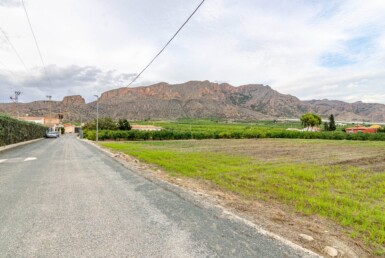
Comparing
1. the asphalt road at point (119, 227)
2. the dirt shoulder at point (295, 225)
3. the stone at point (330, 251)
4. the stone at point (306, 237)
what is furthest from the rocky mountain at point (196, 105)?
the stone at point (330, 251)

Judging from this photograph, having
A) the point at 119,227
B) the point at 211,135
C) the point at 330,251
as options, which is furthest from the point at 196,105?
the point at 330,251

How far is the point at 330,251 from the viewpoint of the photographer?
Result: 3.24m

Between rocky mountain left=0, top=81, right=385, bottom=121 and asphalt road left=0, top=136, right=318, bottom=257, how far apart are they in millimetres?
107719

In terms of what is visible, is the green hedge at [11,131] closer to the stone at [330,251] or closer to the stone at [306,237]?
the stone at [306,237]

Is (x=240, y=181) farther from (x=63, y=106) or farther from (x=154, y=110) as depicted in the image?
(x=63, y=106)

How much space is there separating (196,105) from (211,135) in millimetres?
75161

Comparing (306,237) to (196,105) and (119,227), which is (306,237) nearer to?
(119,227)

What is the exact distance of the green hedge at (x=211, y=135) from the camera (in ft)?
145

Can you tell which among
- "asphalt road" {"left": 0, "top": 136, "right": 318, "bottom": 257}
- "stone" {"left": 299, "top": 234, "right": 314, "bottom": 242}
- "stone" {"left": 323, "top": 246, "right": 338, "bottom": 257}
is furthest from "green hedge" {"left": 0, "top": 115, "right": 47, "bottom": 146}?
"stone" {"left": 323, "top": 246, "right": 338, "bottom": 257}

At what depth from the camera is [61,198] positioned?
5.41 metres

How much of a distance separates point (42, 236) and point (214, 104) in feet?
439

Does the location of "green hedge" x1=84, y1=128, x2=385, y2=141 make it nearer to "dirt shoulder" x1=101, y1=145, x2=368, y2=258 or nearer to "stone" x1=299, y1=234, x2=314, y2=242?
"dirt shoulder" x1=101, y1=145, x2=368, y2=258

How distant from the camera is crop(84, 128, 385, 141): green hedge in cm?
4409

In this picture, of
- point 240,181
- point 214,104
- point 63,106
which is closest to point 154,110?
point 214,104
